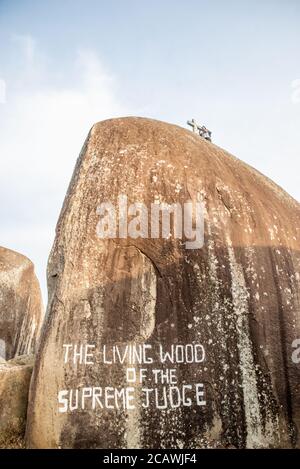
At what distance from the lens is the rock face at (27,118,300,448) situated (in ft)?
16.9

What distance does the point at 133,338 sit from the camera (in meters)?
5.46

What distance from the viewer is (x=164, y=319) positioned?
5.64 m

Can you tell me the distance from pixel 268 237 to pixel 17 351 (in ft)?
36.6

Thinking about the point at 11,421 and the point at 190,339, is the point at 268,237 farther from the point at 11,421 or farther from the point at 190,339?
the point at 11,421

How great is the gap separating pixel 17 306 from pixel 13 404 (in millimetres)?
10120

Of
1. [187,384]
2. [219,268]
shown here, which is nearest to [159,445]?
[187,384]
